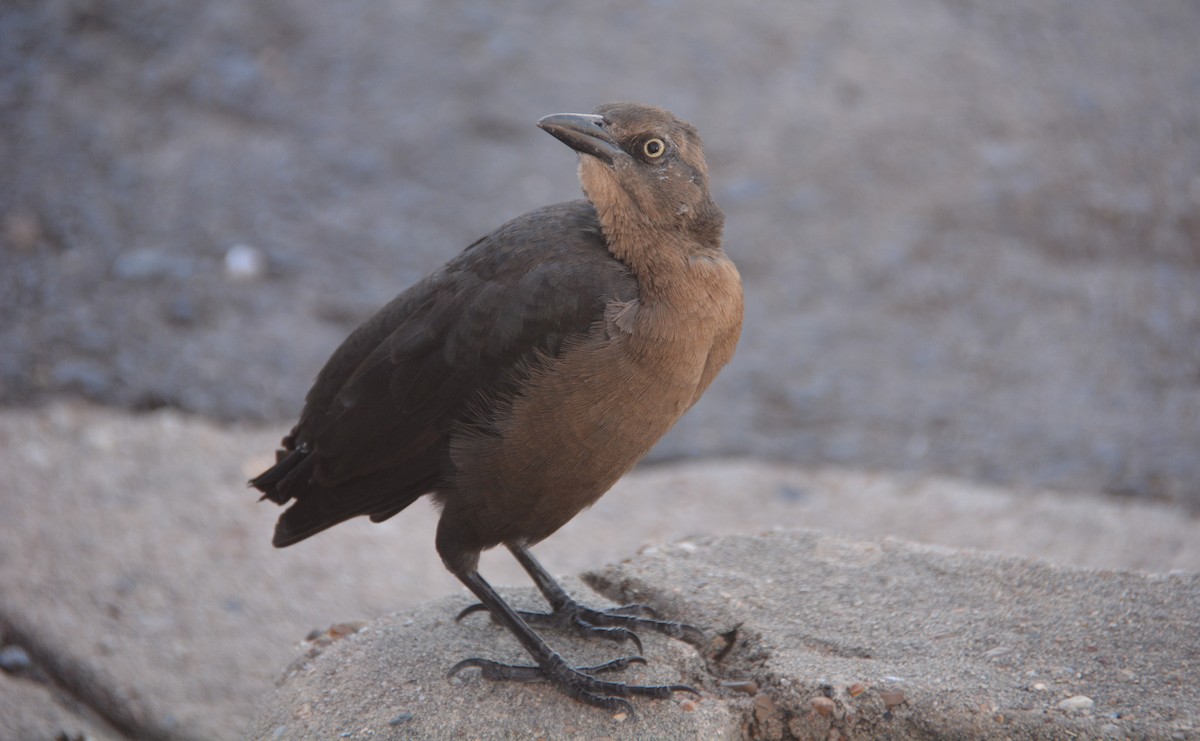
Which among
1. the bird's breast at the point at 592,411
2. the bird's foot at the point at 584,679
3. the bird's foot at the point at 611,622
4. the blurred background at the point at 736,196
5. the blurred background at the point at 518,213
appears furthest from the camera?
the blurred background at the point at 736,196

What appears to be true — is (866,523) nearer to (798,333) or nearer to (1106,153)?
(798,333)

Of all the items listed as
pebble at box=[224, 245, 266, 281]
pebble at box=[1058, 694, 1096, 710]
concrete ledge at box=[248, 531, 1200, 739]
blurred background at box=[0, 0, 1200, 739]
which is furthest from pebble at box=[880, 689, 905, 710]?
pebble at box=[224, 245, 266, 281]

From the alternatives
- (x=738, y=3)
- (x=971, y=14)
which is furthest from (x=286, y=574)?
(x=971, y=14)

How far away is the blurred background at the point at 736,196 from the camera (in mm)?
6723

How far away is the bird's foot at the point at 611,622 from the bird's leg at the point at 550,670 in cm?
15

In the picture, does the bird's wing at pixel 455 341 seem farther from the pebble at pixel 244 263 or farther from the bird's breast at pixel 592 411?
the pebble at pixel 244 263

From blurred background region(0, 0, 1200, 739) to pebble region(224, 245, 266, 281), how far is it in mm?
18

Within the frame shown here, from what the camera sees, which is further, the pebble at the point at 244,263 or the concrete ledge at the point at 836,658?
the pebble at the point at 244,263

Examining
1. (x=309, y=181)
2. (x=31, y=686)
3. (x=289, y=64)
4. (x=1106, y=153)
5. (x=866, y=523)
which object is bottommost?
(x=866, y=523)

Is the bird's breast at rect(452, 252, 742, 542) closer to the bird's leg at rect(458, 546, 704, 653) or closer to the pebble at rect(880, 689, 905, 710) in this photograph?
the bird's leg at rect(458, 546, 704, 653)

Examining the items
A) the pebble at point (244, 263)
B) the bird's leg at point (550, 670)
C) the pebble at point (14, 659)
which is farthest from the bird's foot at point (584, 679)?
the pebble at point (244, 263)

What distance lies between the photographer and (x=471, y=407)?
135 inches

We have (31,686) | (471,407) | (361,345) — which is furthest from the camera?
(31,686)

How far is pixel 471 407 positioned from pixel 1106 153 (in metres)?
6.77
